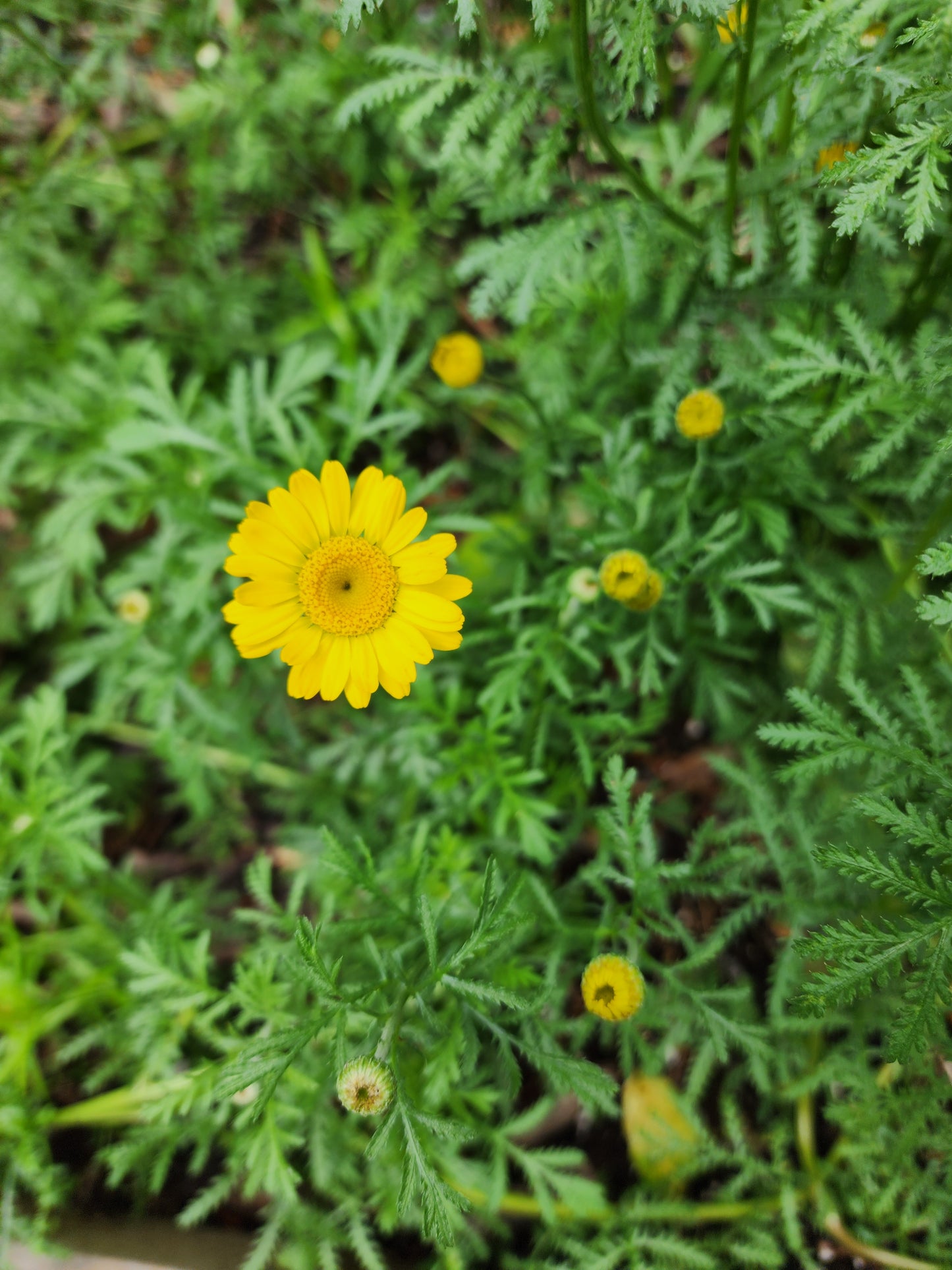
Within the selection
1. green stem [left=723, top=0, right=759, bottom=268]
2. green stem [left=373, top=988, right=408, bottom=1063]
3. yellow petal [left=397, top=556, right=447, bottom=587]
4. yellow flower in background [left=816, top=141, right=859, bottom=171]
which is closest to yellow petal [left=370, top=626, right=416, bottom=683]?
yellow petal [left=397, top=556, right=447, bottom=587]

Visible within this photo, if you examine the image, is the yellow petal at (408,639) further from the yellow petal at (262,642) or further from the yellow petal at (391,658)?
the yellow petal at (262,642)

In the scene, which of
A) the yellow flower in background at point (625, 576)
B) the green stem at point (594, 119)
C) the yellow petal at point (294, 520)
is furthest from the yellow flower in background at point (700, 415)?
the yellow petal at point (294, 520)

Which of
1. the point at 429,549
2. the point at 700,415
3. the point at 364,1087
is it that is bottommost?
the point at 364,1087

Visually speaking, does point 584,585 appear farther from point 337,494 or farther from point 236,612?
point 236,612

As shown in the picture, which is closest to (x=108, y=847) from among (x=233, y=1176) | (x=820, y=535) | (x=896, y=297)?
(x=233, y=1176)

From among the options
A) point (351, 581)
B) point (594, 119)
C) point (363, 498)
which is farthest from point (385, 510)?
point (594, 119)
